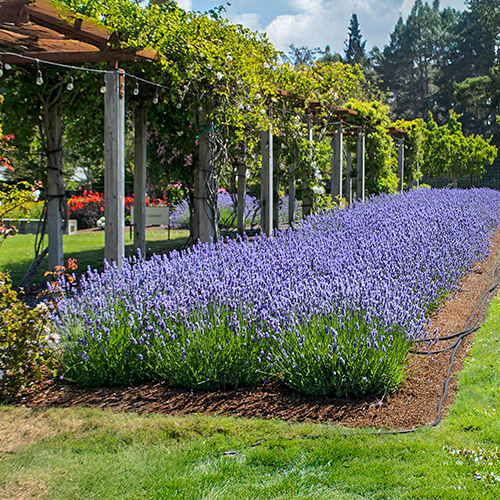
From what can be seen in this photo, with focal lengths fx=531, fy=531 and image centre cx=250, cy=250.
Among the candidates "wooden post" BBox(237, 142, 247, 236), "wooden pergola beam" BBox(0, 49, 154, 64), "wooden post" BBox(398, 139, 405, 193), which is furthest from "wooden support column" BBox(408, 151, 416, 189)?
"wooden pergola beam" BBox(0, 49, 154, 64)

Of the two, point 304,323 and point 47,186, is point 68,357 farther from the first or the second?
point 47,186

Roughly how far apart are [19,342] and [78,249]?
275 inches

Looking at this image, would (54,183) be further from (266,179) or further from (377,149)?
(377,149)

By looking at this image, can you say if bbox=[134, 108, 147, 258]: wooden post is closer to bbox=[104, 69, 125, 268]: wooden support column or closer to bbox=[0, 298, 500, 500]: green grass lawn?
bbox=[104, 69, 125, 268]: wooden support column

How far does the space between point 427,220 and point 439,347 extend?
3.55 meters

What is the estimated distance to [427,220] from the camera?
7430mm

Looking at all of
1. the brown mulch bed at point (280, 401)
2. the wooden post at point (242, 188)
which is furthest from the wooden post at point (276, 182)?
the brown mulch bed at point (280, 401)

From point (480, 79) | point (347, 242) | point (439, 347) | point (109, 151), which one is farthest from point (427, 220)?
point (480, 79)

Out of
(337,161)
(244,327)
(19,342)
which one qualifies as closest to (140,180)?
(19,342)

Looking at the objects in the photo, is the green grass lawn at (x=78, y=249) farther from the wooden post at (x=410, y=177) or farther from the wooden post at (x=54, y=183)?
the wooden post at (x=410, y=177)

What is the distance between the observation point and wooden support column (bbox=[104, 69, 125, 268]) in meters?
5.50

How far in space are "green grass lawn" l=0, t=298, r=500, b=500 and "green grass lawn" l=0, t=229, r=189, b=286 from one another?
176 inches

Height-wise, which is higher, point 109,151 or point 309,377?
point 109,151

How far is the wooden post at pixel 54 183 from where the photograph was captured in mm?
6742
